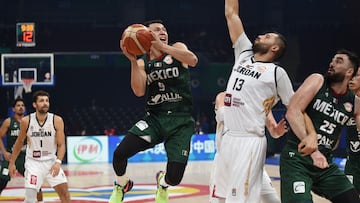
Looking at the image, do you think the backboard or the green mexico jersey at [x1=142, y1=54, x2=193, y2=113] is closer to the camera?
the green mexico jersey at [x1=142, y1=54, x2=193, y2=113]

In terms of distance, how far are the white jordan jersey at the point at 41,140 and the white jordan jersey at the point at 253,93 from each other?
3.74 meters

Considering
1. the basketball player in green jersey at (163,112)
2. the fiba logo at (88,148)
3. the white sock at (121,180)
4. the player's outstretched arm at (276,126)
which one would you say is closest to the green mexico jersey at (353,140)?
the player's outstretched arm at (276,126)

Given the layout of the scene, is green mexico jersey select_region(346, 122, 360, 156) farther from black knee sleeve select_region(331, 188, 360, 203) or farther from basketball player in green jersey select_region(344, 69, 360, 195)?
black knee sleeve select_region(331, 188, 360, 203)

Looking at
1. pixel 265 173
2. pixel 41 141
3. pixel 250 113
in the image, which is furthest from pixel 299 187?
pixel 41 141

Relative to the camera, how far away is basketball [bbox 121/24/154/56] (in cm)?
646

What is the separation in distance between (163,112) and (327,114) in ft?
7.15

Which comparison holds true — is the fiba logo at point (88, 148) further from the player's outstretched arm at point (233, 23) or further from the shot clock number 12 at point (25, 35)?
the player's outstretched arm at point (233, 23)

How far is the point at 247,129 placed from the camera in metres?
5.58

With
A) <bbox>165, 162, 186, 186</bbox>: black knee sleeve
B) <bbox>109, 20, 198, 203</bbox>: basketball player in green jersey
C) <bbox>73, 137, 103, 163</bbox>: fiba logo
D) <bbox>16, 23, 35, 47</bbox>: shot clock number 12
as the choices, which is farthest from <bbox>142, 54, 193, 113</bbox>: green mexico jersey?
<bbox>16, 23, 35, 47</bbox>: shot clock number 12

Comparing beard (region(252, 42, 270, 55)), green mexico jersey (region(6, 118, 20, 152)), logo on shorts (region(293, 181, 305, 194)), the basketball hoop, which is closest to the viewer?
logo on shorts (region(293, 181, 305, 194))

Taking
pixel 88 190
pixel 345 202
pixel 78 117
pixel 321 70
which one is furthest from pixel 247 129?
pixel 321 70

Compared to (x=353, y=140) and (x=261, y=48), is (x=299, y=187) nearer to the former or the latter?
(x=261, y=48)

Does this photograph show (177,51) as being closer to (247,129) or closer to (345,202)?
(247,129)

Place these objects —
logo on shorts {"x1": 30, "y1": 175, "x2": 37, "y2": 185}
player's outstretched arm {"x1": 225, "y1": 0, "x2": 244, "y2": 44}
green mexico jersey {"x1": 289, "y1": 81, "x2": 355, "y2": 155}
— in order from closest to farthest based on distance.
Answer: green mexico jersey {"x1": 289, "y1": 81, "x2": 355, "y2": 155}, player's outstretched arm {"x1": 225, "y1": 0, "x2": 244, "y2": 44}, logo on shorts {"x1": 30, "y1": 175, "x2": 37, "y2": 185}
